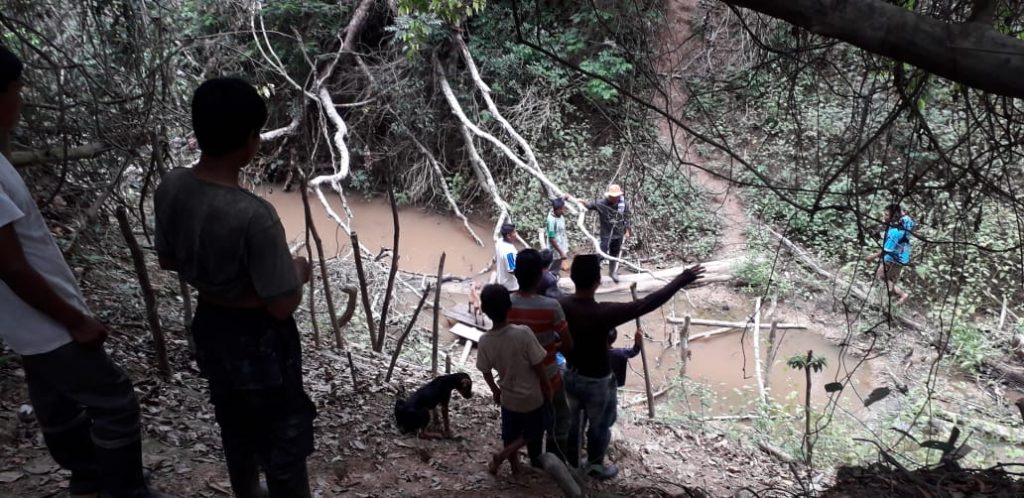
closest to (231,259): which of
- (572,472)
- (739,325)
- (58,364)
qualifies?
(58,364)

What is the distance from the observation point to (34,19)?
458cm

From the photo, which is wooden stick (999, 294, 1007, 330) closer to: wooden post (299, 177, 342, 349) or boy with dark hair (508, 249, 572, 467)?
boy with dark hair (508, 249, 572, 467)

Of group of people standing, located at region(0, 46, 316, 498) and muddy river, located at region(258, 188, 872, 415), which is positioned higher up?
group of people standing, located at region(0, 46, 316, 498)

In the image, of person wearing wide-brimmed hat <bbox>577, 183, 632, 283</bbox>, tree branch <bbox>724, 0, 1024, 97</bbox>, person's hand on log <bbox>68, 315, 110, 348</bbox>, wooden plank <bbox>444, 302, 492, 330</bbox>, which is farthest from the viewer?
person wearing wide-brimmed hat <bbox>577, 183, 632, 283</bbox>

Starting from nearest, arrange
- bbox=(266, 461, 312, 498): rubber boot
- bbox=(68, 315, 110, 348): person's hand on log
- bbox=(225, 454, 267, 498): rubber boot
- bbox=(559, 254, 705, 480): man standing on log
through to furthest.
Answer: bbox=(68, 315, 110, 348): person's hand on log, bbox=(266, 461, 312, 498): rubber boot, bbox=(225, 454, 267, 498): rubber boot, bbox=(559, 254, 705, 480): man standing on log

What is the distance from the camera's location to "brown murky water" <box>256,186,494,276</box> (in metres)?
12.6

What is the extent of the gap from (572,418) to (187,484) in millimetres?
2107

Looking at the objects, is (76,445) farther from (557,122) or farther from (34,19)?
(557,122)

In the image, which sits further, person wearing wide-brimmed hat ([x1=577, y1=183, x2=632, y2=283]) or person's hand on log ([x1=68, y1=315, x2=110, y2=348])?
person wearing wide-brimmed hat ([x1=577, y1=183, x2=632, y2=283])

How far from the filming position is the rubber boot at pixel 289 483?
224 cm

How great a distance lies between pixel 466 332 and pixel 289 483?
7.32 metres

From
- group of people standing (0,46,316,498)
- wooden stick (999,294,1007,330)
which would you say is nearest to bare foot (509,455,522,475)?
group of people standing (0,46,316,498)

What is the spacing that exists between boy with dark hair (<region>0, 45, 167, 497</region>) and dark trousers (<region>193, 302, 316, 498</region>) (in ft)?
1.06

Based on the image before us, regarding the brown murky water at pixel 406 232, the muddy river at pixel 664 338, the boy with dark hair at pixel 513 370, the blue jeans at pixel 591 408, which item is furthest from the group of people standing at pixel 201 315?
the brown murky water at pixel 406 232
